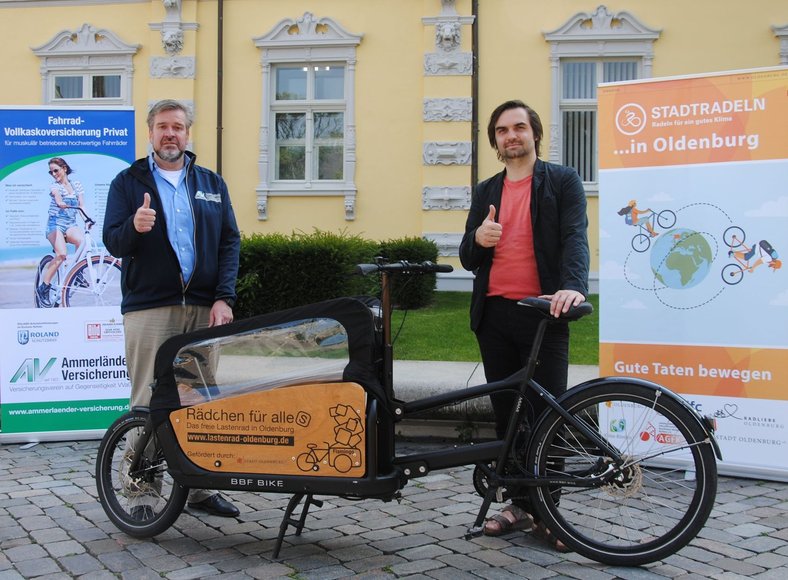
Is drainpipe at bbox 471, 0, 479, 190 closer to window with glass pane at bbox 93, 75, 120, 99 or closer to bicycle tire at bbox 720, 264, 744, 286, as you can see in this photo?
window with glass pane at bbox 93, 75, 120, 99

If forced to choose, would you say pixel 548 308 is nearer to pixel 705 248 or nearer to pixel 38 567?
pixel 705 248

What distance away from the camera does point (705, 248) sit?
448cm

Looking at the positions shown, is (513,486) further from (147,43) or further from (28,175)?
(147,43)

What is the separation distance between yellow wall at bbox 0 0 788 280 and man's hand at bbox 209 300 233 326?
29.1 ft

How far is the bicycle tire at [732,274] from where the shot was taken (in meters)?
4.39

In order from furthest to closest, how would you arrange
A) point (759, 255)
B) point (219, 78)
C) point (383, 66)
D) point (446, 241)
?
point (219, 78)
point (383, 66)
point (446, 241)
point (759, 255)

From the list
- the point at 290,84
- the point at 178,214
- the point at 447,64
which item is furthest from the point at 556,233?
the point at 290,84

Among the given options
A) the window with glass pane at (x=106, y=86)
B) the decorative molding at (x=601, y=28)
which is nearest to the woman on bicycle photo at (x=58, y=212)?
the window with glass pane at (x=106, y=86)

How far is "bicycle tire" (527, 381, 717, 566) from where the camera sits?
308cm

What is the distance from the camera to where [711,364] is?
4.43 m

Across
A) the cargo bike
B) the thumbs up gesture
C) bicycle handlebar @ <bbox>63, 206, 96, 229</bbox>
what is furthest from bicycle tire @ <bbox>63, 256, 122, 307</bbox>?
the cargo bike

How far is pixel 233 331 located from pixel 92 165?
281cm

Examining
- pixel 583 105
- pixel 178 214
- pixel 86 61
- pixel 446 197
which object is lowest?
pixel 178 214

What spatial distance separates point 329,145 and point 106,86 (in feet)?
12.9
